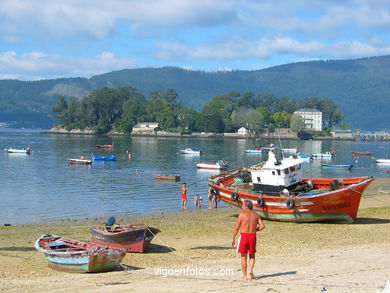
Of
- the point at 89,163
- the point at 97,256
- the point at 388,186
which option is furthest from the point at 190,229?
the point at 89,163

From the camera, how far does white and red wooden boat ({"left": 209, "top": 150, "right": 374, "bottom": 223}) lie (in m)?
30.3

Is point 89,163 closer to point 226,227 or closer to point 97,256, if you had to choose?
point 226,227

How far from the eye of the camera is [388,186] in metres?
61.5

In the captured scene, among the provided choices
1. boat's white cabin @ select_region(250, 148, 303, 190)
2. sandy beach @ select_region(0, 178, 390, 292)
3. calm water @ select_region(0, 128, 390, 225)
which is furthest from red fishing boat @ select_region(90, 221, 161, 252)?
calm water @ select_region(0, 128, 390, 225)

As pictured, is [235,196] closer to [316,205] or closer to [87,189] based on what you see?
[316,205]

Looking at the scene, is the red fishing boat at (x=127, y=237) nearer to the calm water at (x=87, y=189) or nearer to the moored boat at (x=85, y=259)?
the moored boat at (x=85, y=259)

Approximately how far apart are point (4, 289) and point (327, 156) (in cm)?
10816

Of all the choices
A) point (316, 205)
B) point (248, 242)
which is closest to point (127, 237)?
point (248, 242)

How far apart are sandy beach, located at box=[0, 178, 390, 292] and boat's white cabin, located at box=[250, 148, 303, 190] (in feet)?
8.76

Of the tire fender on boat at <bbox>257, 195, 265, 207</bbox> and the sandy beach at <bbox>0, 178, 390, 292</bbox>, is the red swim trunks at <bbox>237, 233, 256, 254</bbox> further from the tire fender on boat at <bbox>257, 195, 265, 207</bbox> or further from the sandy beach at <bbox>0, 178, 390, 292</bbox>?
the tire fender on boat at <bbox>257, 195, 265, 207</bbox>

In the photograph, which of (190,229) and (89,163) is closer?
(190,229)

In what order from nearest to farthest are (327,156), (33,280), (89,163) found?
1. (33,280)
2. (89,163)
3. (327,156)

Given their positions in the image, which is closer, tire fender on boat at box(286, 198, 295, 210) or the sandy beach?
the sandy beach

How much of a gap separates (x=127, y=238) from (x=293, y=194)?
13.0 metres
